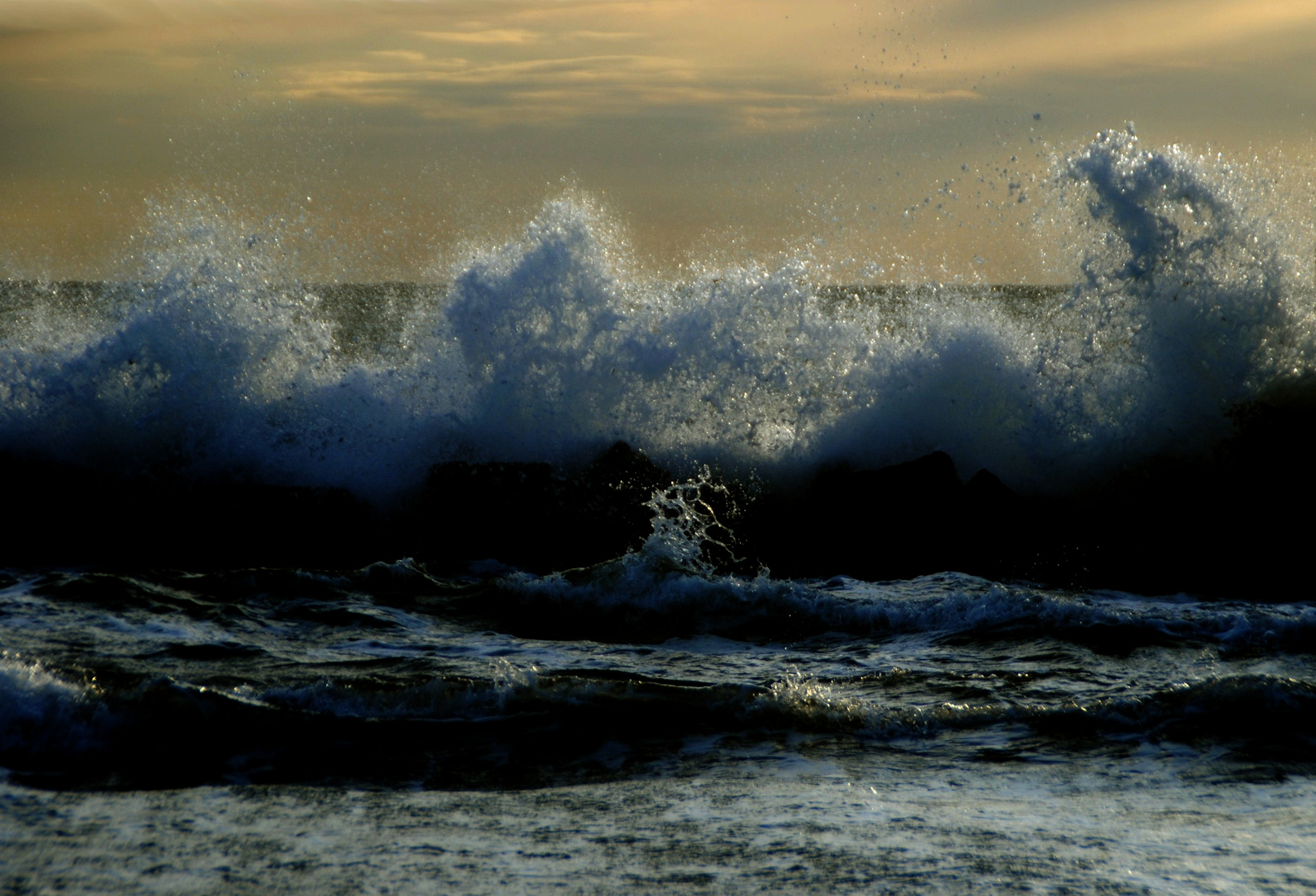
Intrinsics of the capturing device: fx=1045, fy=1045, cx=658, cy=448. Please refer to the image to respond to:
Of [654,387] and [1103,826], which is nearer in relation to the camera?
[1103,826]

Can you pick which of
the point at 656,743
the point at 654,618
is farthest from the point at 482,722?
the point at 654,618

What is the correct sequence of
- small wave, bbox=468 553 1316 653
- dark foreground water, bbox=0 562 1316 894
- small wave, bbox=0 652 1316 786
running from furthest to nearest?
small wave, bbox=468 553 1316 653
small wave, bbox=0 652 1316 786
dark foreground water, bbox=0 562 1316 894

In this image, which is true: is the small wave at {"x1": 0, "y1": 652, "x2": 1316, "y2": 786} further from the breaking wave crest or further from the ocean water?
the breaking wave crest

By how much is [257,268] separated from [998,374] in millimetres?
6613

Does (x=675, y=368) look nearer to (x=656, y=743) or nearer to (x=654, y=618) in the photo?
(x=654, y=618)

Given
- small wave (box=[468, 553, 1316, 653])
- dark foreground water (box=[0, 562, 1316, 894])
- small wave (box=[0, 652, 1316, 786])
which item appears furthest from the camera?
small wave (box=[468, 553, 1316, 653])

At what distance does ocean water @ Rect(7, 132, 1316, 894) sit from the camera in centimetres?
288

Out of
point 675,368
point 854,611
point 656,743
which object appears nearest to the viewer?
point 656,743

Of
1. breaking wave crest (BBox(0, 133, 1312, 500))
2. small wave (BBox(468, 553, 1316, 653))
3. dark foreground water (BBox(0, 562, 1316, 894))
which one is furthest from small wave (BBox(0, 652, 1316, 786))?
breaking wave crest (BBox(0, 133, 1312, 500))

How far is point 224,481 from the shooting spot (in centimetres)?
837

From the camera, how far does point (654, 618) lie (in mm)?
5562

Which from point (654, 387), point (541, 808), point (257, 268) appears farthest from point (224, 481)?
point (541, 808)

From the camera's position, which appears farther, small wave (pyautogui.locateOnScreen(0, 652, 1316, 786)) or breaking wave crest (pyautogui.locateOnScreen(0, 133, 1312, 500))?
breaking wave crest (pyautogui.locateOnScreen(0, 133, 1312, 500))

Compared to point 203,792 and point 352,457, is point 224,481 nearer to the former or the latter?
point 352,457
